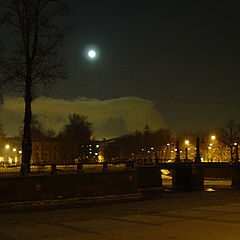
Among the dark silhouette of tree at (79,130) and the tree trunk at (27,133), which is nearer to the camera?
the tree trunk at (27,133)

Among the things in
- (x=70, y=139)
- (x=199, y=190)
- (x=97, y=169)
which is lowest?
(x=199, y=190)

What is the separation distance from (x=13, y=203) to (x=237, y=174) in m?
41.4

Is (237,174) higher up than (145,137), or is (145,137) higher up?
(145,137)

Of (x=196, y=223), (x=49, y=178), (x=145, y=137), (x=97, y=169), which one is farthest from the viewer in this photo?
(x=145, y=137)

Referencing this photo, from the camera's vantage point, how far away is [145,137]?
131250 millimetres

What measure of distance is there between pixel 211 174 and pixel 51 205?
63.4 m

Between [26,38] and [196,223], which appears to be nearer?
[196,223]

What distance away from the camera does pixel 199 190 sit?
57.6 m

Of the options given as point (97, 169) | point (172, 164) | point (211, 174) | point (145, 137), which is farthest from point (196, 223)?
point (145, 137)

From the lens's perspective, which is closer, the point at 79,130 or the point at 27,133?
the point at 27,133

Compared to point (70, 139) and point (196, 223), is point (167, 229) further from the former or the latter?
point (70, 139)

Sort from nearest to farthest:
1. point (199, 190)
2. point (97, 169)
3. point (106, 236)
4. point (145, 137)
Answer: point (106, 236), point (97, 169), point (199, 190), point (145, 137)

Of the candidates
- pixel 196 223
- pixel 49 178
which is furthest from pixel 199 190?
pixel 196 223

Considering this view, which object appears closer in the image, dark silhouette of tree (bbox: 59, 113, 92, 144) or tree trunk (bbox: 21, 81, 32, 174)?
tree trunk (bbox: 21, 81, 32, 174)
